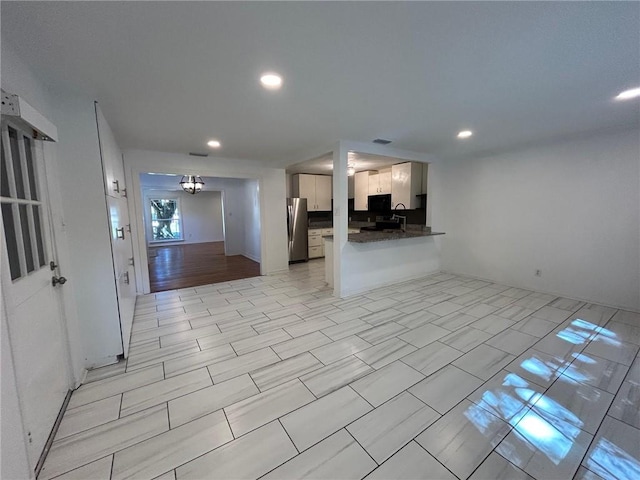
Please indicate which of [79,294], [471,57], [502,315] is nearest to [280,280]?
[79,294]

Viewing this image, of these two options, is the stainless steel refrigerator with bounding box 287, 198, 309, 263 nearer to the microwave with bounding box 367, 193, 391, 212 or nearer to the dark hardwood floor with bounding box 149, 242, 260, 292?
the dark hardwood floor with bounding box 149, 242, 260, 292

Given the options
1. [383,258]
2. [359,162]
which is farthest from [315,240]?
[383,258]

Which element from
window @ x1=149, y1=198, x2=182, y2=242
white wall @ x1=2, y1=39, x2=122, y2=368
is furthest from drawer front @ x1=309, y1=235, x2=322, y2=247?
window @ x1=149, y1=198, x2=182, y2=242

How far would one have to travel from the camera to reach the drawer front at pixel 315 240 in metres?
6.82

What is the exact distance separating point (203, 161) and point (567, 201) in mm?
5901

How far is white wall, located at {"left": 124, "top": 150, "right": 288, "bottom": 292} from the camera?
417 cm

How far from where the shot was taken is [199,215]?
10.7m

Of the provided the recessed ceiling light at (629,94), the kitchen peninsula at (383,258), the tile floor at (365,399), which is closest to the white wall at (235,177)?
the kitchen peninsula at (383,258)

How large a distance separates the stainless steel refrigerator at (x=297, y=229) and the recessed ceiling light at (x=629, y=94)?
201 inches

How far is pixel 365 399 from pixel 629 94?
3550 millimetres

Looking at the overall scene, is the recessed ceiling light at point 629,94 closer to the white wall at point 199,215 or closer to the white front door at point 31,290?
the white front door at point 31,290

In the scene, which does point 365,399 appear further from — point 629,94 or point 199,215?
point 199,215

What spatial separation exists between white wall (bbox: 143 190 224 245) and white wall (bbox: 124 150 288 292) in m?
6.14

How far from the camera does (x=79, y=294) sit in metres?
2.16
